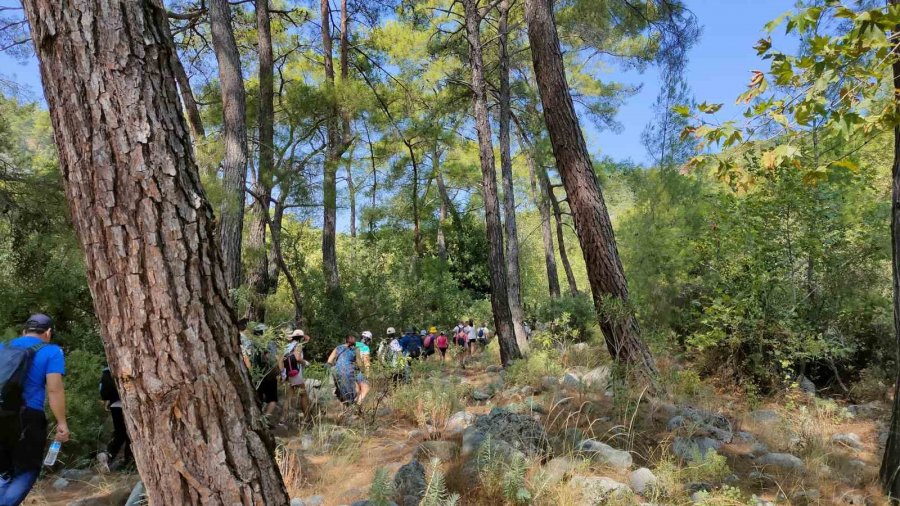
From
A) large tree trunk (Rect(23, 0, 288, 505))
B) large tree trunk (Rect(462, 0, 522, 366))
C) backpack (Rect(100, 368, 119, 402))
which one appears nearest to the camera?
large tree trunk (Rect(23, 0, 288, 505))

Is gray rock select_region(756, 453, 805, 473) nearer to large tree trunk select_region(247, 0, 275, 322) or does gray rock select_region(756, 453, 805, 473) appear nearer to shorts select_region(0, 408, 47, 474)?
shorts select_region(0, 408, 47, 474)

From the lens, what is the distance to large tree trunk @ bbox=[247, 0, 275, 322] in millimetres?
8992

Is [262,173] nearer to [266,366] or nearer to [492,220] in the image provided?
[492,220]

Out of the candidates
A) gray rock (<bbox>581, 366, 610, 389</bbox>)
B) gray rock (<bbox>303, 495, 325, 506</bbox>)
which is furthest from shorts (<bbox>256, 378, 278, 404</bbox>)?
gray rock (<bbox>581, 366, 610, 389</bbox>)

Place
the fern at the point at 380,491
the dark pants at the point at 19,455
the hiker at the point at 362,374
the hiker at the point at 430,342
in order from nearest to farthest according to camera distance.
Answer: the fern at the point at 380,491 → the dark pants at the point at 19,455 → the hiker at the point at 362,374 → the hiker at the point at 430,342

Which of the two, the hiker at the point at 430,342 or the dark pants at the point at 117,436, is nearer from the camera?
the dark pants at the point at 117,436

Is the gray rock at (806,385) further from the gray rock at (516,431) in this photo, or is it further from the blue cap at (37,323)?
the blue cap at (37,323)

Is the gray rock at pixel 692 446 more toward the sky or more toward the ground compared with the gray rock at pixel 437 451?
more toward the ground

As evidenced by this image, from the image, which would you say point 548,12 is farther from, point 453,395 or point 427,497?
point 427,497

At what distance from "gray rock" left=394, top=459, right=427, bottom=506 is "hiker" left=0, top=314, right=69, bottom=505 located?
223cm

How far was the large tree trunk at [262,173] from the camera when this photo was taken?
8.99 meters

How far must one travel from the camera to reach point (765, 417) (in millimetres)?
4984

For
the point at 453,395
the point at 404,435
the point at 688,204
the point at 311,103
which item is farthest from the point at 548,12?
the point at 311,103

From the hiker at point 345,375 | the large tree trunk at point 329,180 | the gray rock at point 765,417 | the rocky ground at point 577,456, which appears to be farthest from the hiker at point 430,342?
the gray rock at point 765,417
